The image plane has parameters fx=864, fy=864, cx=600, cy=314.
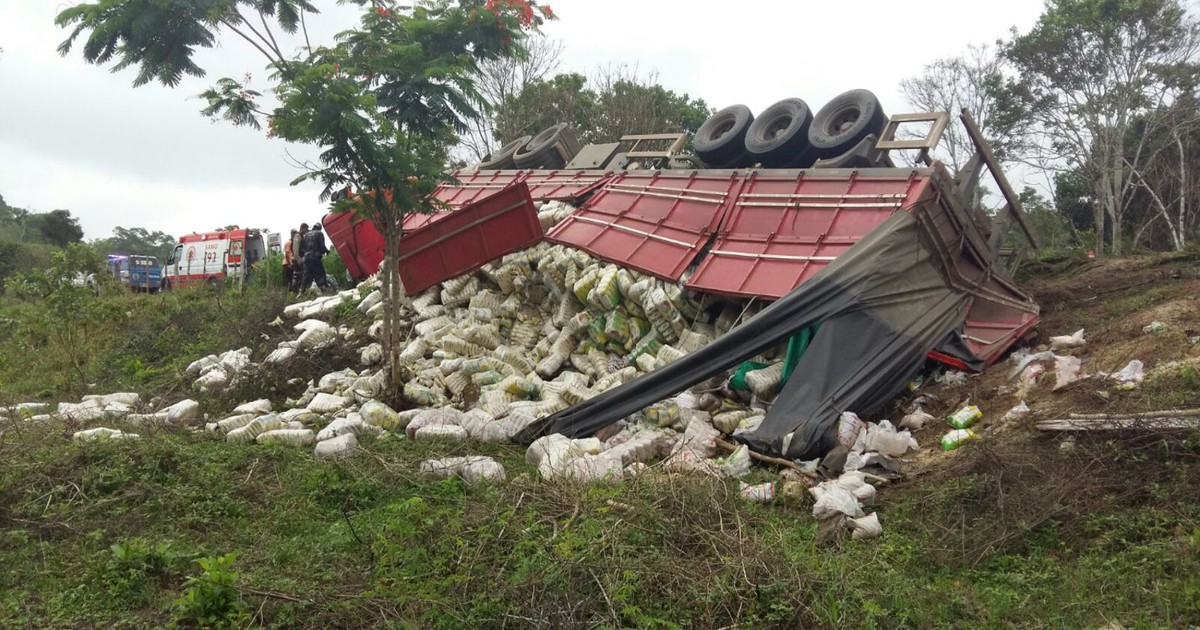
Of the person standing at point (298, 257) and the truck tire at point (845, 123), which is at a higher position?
the truck tire at point (845, 123)

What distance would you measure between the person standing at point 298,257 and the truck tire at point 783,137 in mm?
8093

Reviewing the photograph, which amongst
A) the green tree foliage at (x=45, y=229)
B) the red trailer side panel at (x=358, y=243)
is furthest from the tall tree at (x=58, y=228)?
the red trailer side panel at (x=358, y=243)

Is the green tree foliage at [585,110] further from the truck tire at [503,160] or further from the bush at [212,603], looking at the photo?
the bush at [212,603]

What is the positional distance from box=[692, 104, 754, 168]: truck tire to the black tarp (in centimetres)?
393

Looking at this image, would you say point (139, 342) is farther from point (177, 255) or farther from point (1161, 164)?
point (1161, 164)

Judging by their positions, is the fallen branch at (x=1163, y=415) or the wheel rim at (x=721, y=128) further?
the wheel rim at (x=721, y=128)

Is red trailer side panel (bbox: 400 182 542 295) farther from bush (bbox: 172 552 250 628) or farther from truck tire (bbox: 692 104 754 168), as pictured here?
bush (bbox: 172 552 250 628)

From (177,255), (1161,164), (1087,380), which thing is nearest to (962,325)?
(1087,380)

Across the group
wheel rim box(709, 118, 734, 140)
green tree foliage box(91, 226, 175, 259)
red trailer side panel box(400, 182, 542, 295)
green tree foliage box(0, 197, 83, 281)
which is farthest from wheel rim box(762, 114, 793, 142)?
green tree foliage box(91, 226, 175, 259)

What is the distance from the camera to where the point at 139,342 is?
467 inches

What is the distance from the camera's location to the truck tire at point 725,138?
11.3 m

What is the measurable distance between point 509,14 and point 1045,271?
8764mm

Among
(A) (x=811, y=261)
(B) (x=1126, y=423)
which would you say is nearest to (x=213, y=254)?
(A) (x=811, y=261)

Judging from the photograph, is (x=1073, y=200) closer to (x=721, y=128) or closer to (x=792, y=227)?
Result: (x=721, y=128)
